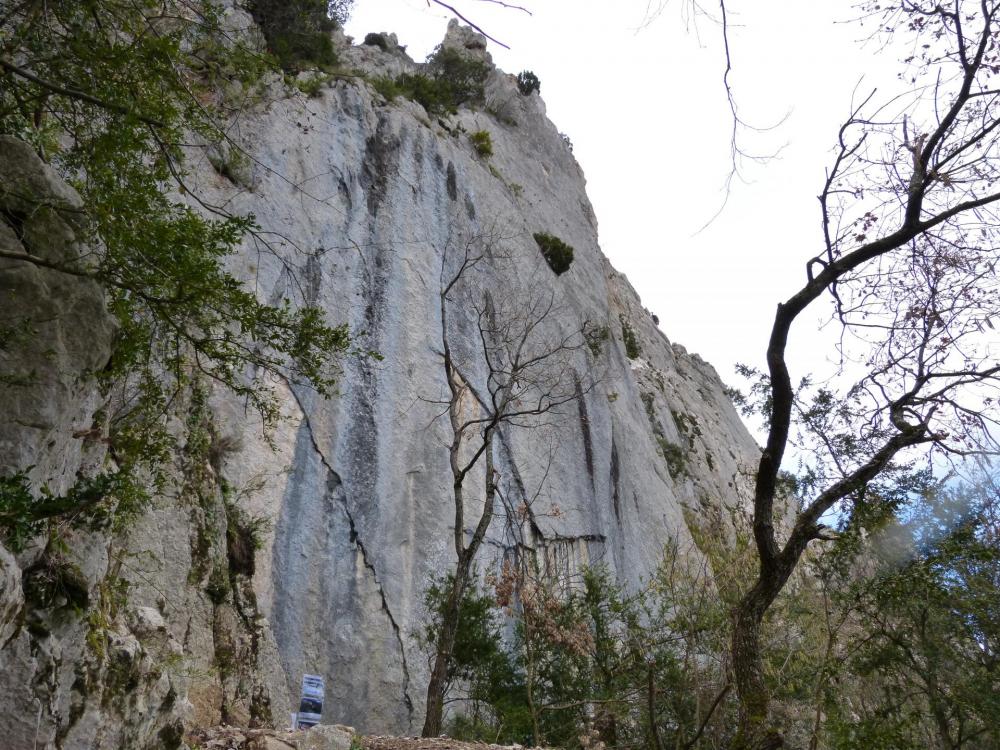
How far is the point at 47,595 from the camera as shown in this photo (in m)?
4.62

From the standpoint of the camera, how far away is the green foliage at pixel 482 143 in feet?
78.4

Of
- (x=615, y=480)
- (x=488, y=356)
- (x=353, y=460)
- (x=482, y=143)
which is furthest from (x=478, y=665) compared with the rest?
(x=482, y=143)

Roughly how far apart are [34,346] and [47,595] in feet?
4.82

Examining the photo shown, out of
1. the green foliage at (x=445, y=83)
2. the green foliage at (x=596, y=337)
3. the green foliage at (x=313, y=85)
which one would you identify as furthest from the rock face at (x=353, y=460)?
the green foliage at (x=445, y=83)

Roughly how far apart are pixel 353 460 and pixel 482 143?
1300 cm

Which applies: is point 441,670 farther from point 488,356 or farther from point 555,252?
point 555,252

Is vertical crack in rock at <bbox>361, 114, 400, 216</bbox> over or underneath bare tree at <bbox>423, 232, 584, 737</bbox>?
over

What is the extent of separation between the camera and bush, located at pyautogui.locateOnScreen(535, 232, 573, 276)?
24469 mm

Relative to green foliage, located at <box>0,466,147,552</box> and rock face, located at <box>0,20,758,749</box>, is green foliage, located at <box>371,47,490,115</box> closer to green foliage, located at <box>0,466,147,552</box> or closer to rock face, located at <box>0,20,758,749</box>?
rock face, located at <box>0,20,758,749</box>

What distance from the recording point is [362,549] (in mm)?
13789

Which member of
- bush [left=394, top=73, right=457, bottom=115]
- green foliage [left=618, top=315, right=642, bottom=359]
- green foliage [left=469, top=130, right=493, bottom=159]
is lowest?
green foliage [left=618, top=315, right=642, bottom=359]

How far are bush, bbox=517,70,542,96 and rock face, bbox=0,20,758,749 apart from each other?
5.39 m

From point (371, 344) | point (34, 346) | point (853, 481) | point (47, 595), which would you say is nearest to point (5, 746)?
point (47, 595)

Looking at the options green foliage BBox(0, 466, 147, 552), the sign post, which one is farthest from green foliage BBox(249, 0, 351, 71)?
green foliage BBox(0, 466, 147, 552)
